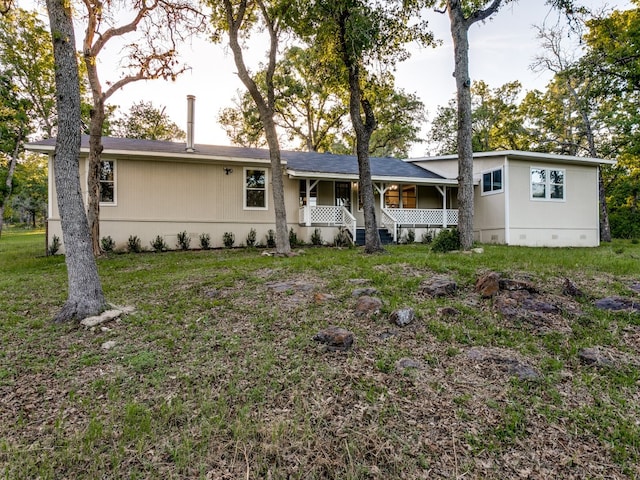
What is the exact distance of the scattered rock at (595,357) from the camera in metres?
3.15

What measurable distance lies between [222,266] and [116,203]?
6101mm

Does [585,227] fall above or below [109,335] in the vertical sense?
above

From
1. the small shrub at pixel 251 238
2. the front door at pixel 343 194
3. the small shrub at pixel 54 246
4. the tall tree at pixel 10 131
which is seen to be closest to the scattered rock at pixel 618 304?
the small shrub at pixel 251 238

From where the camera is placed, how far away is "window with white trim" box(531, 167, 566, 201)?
13.0 metres

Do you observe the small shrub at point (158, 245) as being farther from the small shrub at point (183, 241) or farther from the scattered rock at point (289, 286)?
the scattered rock at point (289, 286)

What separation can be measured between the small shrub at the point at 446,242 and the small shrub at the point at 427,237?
4846 mm

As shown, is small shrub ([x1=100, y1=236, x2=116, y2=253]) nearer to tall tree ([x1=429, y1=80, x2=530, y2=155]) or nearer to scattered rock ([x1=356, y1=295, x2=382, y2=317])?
scattered rock ([x1=356, y1=295, x2=382, y2=317])

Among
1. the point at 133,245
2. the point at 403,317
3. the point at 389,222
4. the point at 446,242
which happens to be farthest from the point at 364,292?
the point at 389,222

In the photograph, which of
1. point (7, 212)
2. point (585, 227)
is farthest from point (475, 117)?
point (7, 212)

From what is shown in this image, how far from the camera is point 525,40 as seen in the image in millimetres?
13984

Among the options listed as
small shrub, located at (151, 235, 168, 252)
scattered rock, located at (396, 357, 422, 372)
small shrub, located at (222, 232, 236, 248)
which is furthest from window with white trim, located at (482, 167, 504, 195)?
small shrub, located at (151, 235, 168, 252)

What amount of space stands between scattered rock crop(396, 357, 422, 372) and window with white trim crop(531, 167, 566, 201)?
1233 centimetres

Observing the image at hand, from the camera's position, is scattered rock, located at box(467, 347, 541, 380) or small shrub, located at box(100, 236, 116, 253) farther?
small shrub, located at box(100, 236, 116, 253)

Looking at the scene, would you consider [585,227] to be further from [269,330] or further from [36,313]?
[36,313]
